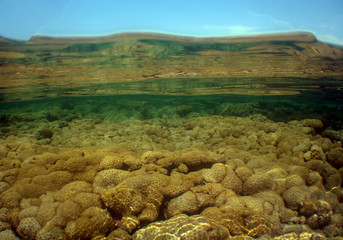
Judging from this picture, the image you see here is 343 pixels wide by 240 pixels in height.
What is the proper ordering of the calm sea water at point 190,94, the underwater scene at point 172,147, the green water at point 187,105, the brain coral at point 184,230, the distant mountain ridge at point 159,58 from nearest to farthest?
1. the brain coral at point 184,230
2. the underwater scene at point 172,147
3. the distant mountain ridge at point 159,58
4. the green water at point 187,105
5. the calm sea water at point 190,94

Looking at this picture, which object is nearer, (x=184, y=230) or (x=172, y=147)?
(x=184, y=230)

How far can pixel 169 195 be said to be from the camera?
15.9ft

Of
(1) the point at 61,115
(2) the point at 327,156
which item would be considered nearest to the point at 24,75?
(1) the point at 61,115

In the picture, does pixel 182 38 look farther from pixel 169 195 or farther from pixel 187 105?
pixel 169 195

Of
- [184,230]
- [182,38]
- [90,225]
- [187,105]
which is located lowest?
[90,225]

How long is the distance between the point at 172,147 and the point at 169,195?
4.35 m

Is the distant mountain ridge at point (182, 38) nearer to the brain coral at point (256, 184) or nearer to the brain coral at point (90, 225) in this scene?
the brain coral at point (256, 184)

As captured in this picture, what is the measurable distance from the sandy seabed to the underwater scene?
30 mm

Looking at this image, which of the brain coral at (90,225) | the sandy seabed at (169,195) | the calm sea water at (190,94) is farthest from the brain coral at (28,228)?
the calm sea water at (190,94)

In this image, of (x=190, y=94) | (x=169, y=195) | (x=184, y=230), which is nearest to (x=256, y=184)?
(x=169, y=195)

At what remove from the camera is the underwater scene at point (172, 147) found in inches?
173

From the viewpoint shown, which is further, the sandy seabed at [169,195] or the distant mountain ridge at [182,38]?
the distant mountain ridge at [182,38]

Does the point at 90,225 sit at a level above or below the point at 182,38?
below

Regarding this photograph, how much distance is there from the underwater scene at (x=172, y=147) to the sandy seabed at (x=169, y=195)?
0.03 meters
